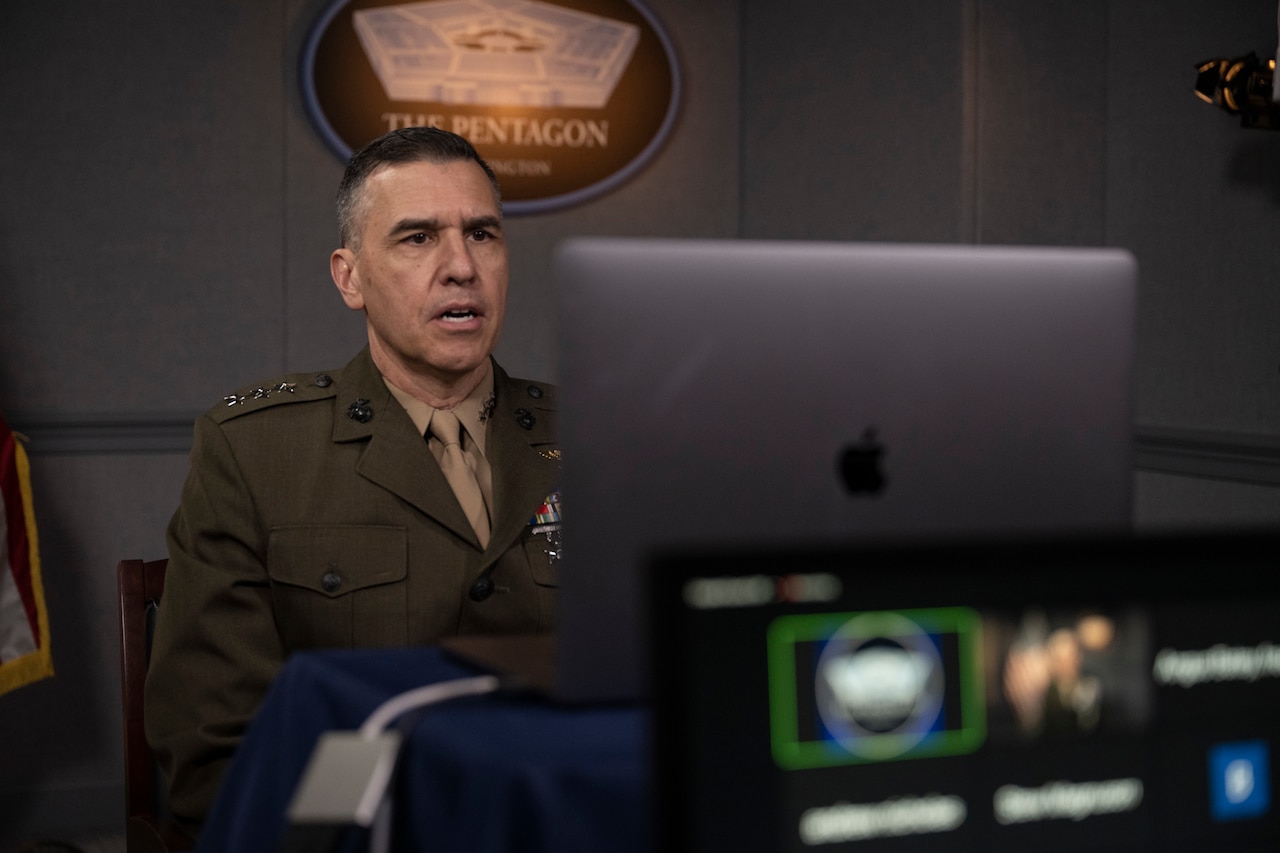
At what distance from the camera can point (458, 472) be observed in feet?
5.82

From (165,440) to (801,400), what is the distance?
2.79m

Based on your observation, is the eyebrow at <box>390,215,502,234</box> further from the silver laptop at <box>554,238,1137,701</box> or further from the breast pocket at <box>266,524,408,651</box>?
the silver laptop at <box>554,238,1137,701</box>

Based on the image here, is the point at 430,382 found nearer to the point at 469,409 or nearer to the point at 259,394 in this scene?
the point at 469,409

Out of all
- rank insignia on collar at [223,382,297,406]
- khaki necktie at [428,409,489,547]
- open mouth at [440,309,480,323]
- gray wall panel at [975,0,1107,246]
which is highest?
gray wall panel at [975,0,1107,246]

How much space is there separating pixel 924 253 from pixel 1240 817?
405mm

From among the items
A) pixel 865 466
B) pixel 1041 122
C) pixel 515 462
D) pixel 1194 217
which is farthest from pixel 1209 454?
pixel 865 466

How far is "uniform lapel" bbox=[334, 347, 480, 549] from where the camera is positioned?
5.56ft

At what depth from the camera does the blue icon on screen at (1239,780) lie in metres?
0.69

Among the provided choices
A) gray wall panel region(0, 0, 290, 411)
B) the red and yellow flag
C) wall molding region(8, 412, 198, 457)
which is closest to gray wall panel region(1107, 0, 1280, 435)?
gray wall panel region(0, 0, 290, 411)

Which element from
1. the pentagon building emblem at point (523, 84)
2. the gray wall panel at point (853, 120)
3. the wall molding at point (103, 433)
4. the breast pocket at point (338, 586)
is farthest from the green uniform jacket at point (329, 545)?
the pentagon building emblem at point (523, 84)

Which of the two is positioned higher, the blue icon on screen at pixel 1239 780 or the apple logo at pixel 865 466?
the apple logo at pixel 865 466

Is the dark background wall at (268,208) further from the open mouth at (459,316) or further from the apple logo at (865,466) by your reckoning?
the apple logo at (865,466)

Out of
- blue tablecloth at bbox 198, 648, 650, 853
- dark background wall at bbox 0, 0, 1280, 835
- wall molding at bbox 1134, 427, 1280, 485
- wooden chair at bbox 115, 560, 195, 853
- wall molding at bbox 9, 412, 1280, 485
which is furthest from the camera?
dark background wall at bbox 0, 0, 1280, 835

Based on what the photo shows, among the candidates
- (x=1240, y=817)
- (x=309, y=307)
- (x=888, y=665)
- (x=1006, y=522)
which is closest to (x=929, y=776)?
(x=888, y=665)
